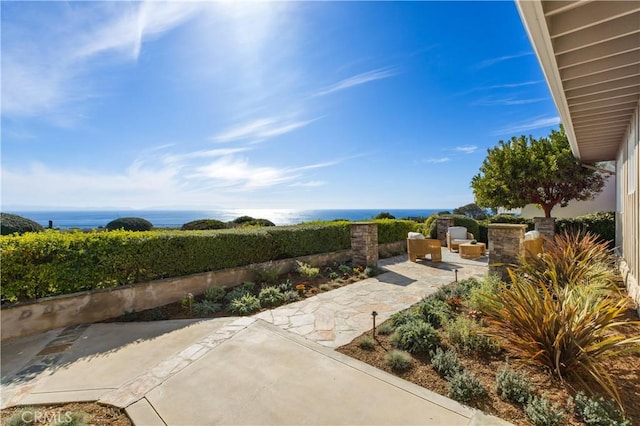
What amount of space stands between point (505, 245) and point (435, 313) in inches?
111

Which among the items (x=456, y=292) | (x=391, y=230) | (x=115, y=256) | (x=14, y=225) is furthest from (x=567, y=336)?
(x=14, y=225)

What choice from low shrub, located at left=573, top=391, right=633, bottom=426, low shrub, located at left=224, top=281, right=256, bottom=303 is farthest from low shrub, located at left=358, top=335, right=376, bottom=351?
low shrub, located at left=224, top=281, right=256, bottom=303

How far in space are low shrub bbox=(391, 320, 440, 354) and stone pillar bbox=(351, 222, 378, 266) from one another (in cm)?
454

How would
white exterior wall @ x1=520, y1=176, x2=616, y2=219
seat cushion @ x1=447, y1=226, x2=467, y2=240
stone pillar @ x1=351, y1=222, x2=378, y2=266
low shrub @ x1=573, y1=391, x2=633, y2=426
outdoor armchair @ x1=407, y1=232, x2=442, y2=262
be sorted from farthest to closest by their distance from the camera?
white exterior wall @ x1=520, y1=176, x2=616, y2=219
seat cushion @ x1=447, y1=226, x2=467, y2=240
outdoor armchair @ x1=407, y1=232, x2=442, y2=262
stone pillar @ x1=351, y1=222, x2=378, y2=266
low shrub @ x1=573, y1=391, x2=633, y2=426

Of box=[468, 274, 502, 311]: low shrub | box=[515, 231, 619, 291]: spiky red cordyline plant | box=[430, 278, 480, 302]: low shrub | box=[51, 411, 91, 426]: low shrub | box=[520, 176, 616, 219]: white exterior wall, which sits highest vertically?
box=[520, 176, 616, 219]: white exterior wall

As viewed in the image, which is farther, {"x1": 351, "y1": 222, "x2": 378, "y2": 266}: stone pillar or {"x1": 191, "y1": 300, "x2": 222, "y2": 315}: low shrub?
{"x1": 351, "y1": 222, "x2": 378, "y2": 266}: stone pillar

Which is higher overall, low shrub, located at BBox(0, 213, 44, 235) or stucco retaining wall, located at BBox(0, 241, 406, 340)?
low shrub, located at BBox(0, 213, 44, 235)

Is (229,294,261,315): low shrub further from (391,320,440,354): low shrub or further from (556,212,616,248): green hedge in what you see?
(556,212,616,248): green hedge

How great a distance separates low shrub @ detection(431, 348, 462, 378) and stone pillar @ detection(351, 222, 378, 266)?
16.8ft

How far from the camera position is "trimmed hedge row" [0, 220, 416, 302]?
4.18 meters

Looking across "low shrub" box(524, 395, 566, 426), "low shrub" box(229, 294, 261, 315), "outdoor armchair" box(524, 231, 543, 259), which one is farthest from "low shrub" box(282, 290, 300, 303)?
"outdoor armchair" box(524, 231, 543, 259)

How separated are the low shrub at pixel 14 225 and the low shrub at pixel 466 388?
Answer: 44.2 ft

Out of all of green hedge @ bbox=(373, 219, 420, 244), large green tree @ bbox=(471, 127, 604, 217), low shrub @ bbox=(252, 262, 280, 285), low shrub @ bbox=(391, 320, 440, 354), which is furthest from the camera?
large green tree @ bbox=(471, 127, 604, 217)

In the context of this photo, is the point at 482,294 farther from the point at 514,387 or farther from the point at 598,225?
the point at 598,225
